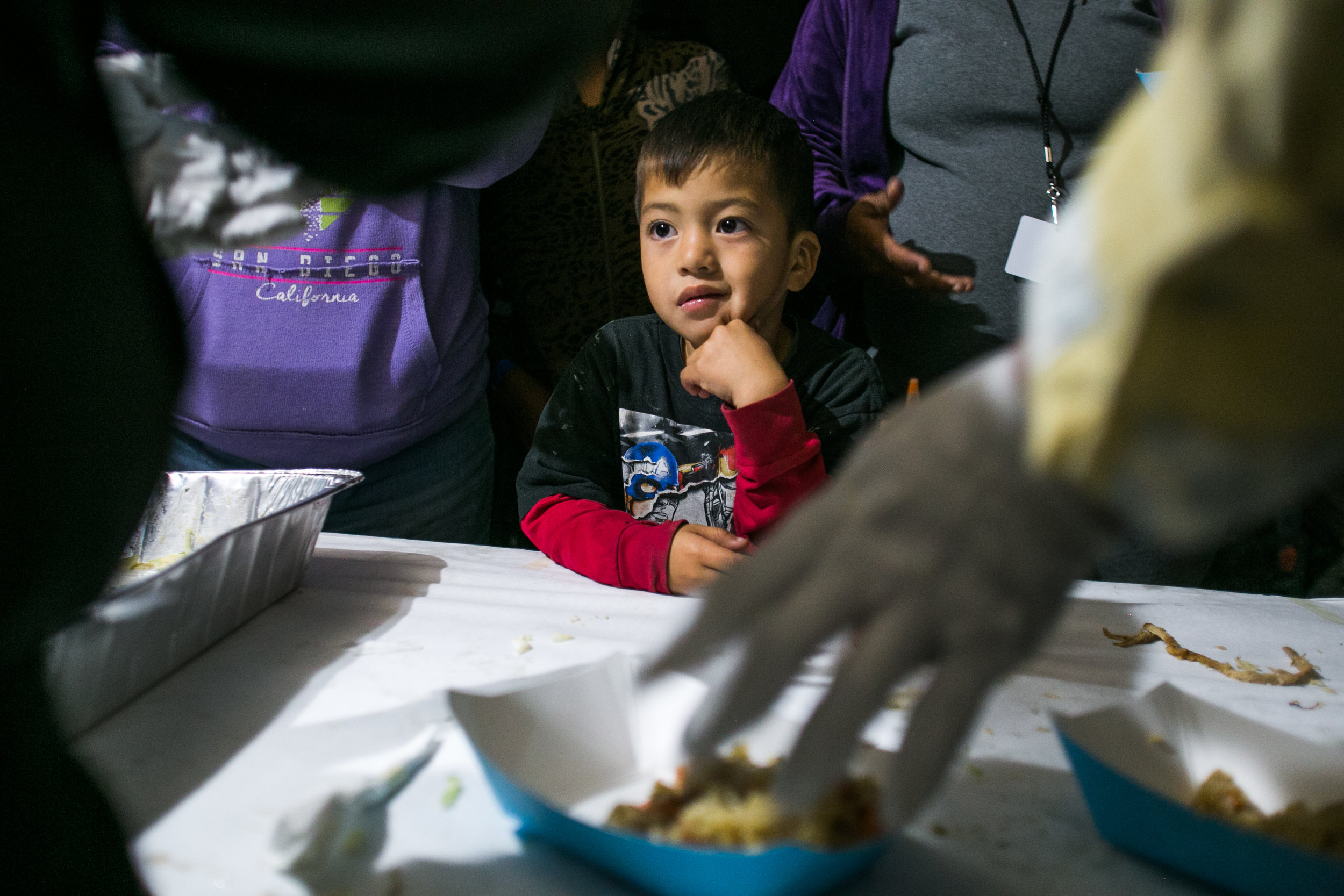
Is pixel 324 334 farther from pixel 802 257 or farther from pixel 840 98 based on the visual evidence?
pixel 840 98

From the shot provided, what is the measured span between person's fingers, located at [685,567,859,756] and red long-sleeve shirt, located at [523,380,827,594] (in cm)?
53

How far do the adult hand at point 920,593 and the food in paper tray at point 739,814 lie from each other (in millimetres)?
99

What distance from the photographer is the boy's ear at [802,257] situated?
1.03 meters

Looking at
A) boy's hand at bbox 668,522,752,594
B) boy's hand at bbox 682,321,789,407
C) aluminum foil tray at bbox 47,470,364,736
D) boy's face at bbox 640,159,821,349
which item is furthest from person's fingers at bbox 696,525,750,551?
aluminum foil tray at bbox 47,470,364,736

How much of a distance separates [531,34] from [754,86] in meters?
1.12

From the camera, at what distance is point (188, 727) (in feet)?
1.75

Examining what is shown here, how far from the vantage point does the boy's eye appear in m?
0.96

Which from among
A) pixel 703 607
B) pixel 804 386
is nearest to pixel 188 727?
pixel 703 607

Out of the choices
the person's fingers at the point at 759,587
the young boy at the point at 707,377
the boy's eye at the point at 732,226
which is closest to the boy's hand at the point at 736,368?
the young boy at the point at 707,377

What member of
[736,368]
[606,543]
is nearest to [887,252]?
[736,368]

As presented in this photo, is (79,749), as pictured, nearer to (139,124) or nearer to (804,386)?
(139,124)

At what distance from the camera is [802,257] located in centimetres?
105

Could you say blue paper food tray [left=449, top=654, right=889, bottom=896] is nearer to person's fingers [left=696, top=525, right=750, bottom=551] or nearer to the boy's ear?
person's fingers [left=696, top=525, right=750, bottom=551]

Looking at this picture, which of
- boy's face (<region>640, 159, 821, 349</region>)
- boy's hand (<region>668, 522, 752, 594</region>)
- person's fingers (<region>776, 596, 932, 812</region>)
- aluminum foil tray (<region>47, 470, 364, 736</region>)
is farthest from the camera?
boy's face (<region>640, 159, 821, 349</region>)
